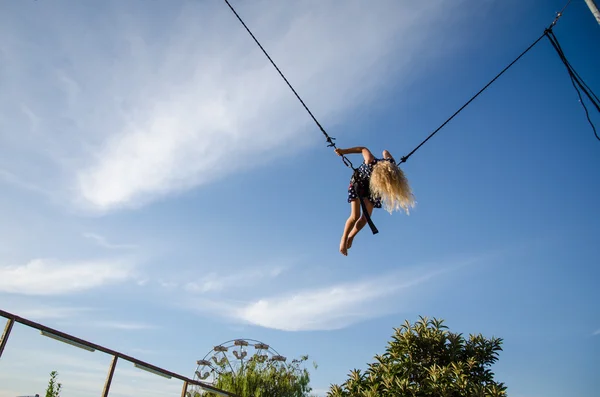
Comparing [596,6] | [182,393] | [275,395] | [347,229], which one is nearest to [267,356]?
[275,395]

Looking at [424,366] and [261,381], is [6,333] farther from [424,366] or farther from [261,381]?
[261,381]

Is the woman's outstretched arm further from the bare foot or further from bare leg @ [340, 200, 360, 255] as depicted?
the bare foot

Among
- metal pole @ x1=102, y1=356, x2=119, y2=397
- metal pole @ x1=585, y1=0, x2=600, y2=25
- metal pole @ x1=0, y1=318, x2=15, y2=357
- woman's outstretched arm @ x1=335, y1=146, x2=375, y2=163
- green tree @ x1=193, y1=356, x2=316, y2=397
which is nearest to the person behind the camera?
metal pole @ x1=0, y1=318, x2=15, y2=357

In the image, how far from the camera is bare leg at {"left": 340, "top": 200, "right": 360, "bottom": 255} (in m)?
4.94

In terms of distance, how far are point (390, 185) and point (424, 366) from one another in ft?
10.3

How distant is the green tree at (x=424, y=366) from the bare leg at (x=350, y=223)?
7.26 ft

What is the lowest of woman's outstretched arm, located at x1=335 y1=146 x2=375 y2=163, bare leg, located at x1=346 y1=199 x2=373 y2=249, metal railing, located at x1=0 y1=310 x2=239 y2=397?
metal railing, located at x1=0 y1=310 x2=239 y2=397

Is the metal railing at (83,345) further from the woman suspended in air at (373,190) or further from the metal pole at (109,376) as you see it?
the woman suspended in air at (373,190)

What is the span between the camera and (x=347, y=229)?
504 cm

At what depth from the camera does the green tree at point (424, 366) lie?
564cm

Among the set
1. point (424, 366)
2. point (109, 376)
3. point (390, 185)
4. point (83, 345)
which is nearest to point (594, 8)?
point (390, 185)

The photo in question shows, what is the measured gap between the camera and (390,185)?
4840 mm

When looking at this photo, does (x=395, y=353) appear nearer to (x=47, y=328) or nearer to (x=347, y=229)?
(x=347, y=229)

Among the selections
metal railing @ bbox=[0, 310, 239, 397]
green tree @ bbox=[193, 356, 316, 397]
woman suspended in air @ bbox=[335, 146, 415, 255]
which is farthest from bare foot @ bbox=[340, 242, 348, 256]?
green tree @ bbox=[193, 356, 316, 397]
